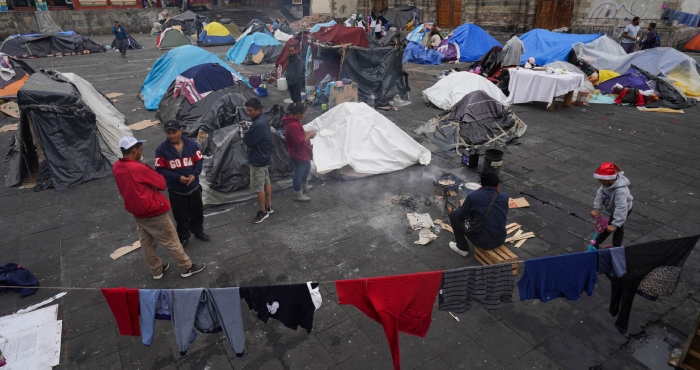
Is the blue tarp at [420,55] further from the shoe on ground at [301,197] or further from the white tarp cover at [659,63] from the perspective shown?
the shoe on ground at [301,197]

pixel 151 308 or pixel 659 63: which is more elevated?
pixel 659 63

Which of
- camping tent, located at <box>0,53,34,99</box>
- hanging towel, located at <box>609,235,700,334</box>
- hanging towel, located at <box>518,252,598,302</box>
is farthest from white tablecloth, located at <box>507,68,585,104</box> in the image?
camping tent, located at <box>0,53,34,99</box>

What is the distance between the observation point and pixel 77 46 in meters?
22.6

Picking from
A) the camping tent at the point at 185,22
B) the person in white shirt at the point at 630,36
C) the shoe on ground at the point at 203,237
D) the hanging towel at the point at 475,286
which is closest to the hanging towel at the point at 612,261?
the hanging towel at the point at 475,286

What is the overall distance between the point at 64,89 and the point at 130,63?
→ 13931 mm

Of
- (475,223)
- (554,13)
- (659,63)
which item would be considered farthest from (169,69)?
(554,13)

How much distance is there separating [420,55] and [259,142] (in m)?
15.4

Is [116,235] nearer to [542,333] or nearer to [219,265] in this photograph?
[219,265]

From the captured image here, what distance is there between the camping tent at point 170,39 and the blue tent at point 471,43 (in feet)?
53.9

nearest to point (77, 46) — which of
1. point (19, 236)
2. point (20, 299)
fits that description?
point (19, 236)

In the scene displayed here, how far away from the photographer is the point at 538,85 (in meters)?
11.6

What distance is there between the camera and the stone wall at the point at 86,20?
2666 cm

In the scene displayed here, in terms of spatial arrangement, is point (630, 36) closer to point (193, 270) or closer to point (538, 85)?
point (538, 85)

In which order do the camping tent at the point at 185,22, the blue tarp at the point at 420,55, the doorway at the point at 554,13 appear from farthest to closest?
the camping tent at the point at 185,22 → the doorway at the point at 554,13 → the blue tarp at the point at 420,55
